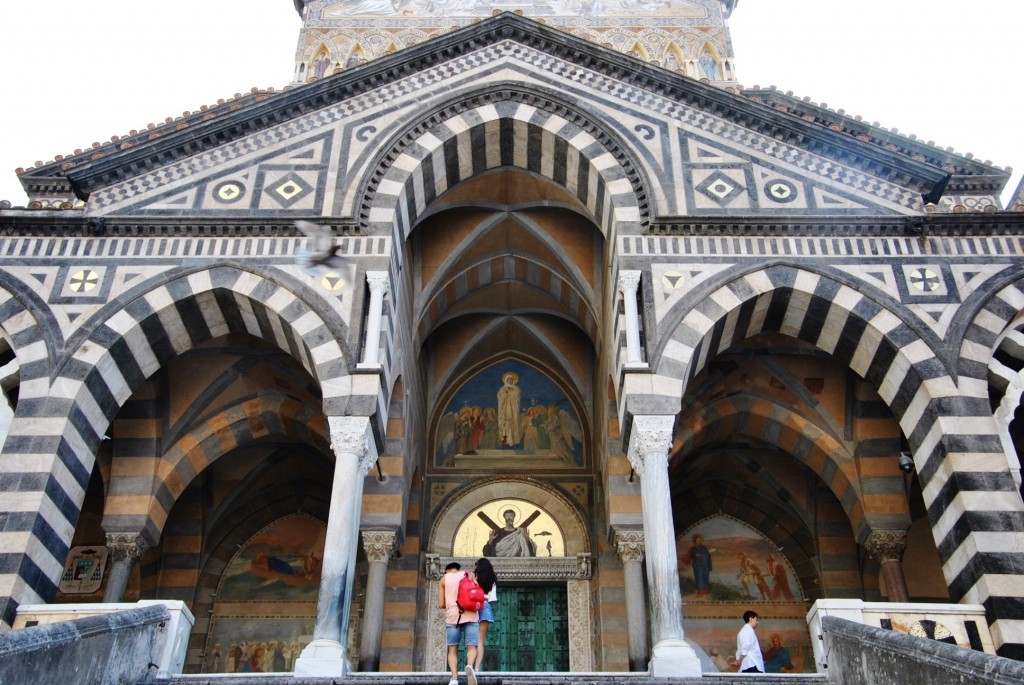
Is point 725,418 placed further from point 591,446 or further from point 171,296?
Answer: point 171,296

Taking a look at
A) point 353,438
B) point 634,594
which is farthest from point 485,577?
point 634,594

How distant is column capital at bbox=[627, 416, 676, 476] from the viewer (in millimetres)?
11070

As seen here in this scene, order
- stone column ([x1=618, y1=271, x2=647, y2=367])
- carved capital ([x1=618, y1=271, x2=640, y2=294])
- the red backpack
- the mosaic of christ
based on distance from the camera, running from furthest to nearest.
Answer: the mosaic of christ → carved capital ([x1=618, y1=271, x2=640, y2=294]) → stone column ([x1=618, y1=271, x2=647, y2=367]) → the red backpack

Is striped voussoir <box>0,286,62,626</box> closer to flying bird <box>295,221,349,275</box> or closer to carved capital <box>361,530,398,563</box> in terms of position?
flying bird <box>295,221,349,275</box>

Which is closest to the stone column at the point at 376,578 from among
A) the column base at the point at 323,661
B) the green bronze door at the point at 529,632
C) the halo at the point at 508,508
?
the green bronze door at the point at 529,632

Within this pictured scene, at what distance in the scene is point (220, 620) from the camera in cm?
1573

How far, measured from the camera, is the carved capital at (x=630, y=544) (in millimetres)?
14039

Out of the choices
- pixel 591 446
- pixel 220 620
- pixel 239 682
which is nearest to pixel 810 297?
pixel 591 446

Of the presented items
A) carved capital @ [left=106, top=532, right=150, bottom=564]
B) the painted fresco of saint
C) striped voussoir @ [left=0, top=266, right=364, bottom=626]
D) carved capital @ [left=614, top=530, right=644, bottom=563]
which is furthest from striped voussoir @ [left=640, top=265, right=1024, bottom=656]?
carved capital @ [left=106, top=532, right=150, bottom=564]

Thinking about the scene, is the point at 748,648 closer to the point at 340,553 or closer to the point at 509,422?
the point at 340,553

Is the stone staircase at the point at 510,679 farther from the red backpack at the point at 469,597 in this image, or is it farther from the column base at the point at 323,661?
the red backpack at the point at 469,597

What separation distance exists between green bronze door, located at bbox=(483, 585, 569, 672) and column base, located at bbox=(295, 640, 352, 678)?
18.0 ft

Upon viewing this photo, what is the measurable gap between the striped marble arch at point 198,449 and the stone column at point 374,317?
10.3 feet

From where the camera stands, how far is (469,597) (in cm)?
842
